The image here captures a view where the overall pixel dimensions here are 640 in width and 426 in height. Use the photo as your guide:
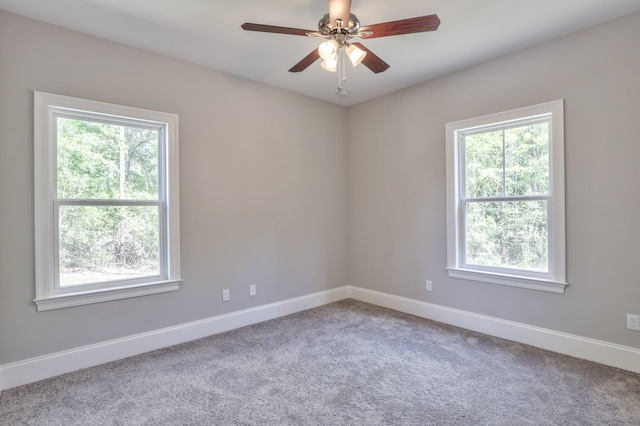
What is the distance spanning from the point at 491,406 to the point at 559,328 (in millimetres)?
1233

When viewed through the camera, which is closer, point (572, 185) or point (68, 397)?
point (68, 397)

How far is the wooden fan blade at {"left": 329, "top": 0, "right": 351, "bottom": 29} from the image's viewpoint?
1903mm

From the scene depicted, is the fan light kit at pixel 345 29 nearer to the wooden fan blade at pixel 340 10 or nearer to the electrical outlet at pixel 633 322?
the wooden fan blade at pixel 340 10

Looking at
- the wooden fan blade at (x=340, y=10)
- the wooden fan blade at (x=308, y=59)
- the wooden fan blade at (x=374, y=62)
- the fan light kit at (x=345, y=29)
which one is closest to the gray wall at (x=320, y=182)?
the wooden fan blade at (x=308, y=59)

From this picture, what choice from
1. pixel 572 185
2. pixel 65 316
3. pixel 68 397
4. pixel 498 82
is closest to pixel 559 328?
pixel 572 185

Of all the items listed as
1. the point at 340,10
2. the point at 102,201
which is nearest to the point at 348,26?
the point at 340,10

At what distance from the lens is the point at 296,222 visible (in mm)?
4090

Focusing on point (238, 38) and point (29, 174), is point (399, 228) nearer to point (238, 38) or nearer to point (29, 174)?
point (238, 38)

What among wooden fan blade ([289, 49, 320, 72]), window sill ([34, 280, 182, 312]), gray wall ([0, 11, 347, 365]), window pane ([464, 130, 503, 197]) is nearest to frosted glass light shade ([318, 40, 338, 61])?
wooden fan blade ([289, 49, 320, 72])

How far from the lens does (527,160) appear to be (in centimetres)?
303

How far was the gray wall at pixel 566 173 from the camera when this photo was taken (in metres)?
2.52

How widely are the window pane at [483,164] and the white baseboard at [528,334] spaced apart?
4.14ft

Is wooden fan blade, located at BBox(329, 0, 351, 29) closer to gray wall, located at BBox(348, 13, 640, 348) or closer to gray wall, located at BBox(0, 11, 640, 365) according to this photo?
gray wall, located at BBox(0, 11, 640, 365)

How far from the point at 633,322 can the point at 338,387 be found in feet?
7.44
